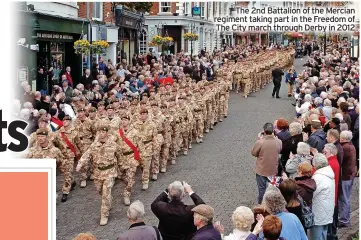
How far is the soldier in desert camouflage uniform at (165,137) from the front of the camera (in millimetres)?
13133

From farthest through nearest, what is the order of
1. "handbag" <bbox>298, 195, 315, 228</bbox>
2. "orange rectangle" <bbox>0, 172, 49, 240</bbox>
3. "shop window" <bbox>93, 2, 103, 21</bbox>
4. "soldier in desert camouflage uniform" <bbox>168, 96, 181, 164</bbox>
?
"shop window" <bbox>93, 2, 103, 21</bbox>
"soldier in desert camouflage uniform" <bbox>168, 96, 181, 164</bbox>
"handbag" <bbox>298, 195, 315, 228</bbox>
"orange rectangle" <bbox>0, 172, 49, 240</bbox>

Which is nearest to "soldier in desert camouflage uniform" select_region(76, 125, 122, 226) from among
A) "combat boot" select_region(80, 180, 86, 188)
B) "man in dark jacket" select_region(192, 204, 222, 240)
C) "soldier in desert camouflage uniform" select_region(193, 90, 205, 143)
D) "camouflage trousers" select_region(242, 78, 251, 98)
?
"combat boot" select_region(80, 180, 86, 188)

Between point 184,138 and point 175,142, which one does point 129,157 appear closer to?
point 175,142

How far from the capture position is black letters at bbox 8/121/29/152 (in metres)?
5.41

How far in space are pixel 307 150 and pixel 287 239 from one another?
9.36 ft

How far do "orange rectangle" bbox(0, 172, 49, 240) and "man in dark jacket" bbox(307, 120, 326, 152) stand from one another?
605 centimetres

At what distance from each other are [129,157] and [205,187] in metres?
1.97

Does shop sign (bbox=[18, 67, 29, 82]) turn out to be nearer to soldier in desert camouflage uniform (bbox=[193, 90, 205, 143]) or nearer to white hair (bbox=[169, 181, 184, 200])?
soldier in desert camouflage uniform (bbox=[193, 90, 205, 143])

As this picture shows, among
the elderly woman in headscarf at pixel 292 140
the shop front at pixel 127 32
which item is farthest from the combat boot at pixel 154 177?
the shop front at pixel 127 32

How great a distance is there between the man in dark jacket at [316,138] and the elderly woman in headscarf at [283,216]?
418 cm

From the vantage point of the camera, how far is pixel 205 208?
6.12 meters

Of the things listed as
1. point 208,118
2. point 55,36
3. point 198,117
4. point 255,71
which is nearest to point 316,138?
point 198,117

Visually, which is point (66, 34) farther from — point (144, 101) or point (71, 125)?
point (71, 125)

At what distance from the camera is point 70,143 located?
1127 cm
